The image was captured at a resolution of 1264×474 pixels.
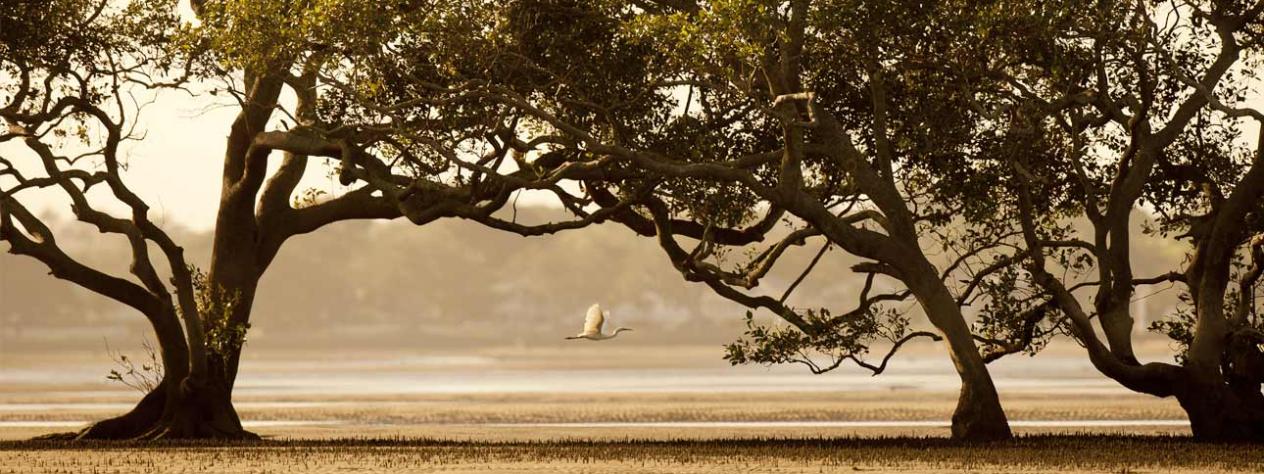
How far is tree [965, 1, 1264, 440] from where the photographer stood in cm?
2866

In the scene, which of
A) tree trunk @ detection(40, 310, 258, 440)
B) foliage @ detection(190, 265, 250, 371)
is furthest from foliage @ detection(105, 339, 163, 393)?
foliage @ detection(190, 265, 250, 371)

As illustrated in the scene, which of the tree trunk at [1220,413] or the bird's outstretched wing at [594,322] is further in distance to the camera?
the bird's outstretched wing at [594,322]

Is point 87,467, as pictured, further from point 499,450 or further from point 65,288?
point 65,288

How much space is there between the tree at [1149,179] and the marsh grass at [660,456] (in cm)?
114

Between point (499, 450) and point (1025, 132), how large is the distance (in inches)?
345

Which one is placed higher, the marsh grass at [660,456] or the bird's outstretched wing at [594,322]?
the bird's outstretched wing at [594,322]

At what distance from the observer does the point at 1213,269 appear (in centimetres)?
2986

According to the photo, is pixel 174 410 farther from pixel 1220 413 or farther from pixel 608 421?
pixel 1220 413

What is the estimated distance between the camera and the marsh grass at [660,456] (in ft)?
85.7

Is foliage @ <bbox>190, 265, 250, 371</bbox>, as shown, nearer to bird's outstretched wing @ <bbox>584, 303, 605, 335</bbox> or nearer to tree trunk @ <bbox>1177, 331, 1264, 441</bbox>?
bird's outstretched wing @ <bbox>584, 303, 605, 335</bbox>

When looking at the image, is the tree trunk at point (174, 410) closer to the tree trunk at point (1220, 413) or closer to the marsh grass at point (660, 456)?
the marsh grass at point (660, 456)

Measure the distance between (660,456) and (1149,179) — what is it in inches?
364

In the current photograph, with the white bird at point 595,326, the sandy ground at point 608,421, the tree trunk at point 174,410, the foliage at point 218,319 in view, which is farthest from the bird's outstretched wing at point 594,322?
the tree trunk at point 174,410

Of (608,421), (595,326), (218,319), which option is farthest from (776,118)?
(608,421)
